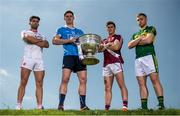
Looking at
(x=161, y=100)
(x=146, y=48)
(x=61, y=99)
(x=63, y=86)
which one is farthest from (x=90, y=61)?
(x=161, y=100)

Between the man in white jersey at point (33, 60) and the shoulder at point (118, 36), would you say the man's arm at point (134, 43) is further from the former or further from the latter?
A: the man in white jersey at point (33, 60)

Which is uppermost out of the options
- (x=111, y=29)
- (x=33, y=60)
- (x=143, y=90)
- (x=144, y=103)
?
(x=111, y=29)

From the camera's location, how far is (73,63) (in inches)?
414

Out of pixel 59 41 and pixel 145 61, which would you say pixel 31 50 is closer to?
pixel 59 41

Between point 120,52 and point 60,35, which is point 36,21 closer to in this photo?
point 60,35

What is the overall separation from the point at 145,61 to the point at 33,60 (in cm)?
294

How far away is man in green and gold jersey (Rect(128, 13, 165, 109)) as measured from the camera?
10.4 m

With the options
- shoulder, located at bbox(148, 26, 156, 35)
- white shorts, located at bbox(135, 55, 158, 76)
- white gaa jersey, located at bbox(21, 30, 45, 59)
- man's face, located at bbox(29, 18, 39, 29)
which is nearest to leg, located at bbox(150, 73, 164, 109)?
white shorts, located at bbox(135, 55, 158, 76)

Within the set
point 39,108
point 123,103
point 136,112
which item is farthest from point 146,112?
point 39,108

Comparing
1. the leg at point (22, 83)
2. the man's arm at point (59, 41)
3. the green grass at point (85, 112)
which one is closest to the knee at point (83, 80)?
the man's arm at point (59, 41)

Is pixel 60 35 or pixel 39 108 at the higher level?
pixel 60 35

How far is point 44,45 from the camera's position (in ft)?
35.3

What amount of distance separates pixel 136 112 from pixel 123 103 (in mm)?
985

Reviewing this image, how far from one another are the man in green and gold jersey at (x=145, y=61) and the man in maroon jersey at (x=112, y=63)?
0.40 m
